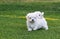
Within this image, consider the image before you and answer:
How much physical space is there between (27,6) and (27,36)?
9.19 m

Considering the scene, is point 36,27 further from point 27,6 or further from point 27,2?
point 27,2

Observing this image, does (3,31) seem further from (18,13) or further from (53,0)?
(53,0)

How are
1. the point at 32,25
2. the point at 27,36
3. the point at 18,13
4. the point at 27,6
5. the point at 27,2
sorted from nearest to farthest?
the point at 27,36 → the point at 32,25 → the point at 18,13 → the point at 27,6 → the point at 27,2

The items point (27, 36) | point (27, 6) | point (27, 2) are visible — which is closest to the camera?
point (27, 36)

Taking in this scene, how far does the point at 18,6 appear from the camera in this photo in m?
17.9

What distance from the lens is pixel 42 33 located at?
29.9 ft

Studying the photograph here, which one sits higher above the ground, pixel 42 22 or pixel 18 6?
pixel 42 22

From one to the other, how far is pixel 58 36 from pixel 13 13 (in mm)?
7537

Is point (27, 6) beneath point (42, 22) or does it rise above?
beneath

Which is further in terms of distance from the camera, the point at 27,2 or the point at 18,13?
the point at 27,2

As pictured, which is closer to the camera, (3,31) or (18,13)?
(3,31)

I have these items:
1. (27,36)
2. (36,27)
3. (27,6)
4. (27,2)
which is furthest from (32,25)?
(27,2)

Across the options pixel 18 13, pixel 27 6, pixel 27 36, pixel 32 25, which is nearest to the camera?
pixel 27 36

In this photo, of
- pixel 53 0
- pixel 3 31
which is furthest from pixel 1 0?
pixel 3 31
